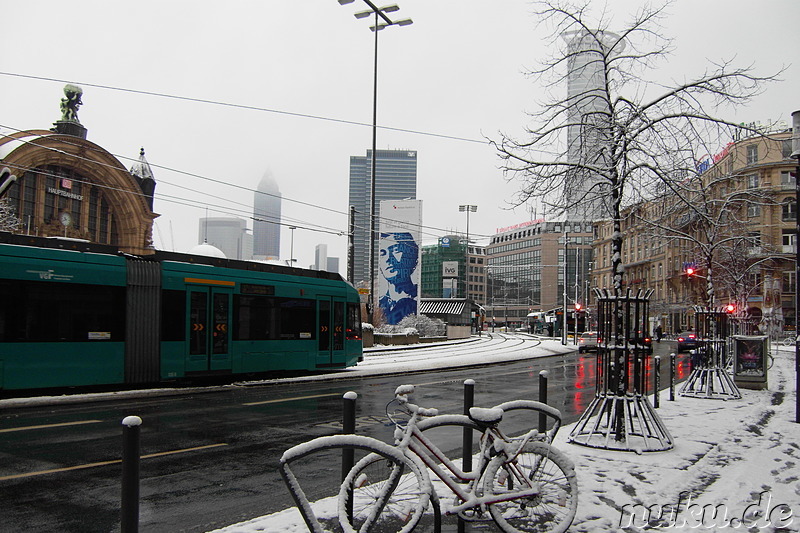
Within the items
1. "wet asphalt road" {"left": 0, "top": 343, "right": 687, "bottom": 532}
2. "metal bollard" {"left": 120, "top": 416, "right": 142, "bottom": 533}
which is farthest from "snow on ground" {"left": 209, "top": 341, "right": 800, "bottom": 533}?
"metal bollard" {"left": 120, "top": 416, "right": 142, "bottom": 533}

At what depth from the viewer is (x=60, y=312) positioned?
1338cm

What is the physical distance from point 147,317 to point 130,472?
11996 millimetres

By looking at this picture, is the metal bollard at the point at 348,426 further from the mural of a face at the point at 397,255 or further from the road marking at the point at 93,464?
the mural of a face at the point at 397,255

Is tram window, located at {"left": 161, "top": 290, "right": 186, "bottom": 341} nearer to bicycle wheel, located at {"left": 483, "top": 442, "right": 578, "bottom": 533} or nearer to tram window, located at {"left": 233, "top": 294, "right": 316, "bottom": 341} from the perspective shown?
tram window, located at {"left": 233, "top": 294, "right": 316, "bottom": 341}

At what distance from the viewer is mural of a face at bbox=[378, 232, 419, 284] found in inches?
1805

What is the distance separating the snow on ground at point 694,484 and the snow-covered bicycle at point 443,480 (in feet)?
1.55

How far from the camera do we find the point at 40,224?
137 feet

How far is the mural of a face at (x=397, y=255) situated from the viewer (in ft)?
150

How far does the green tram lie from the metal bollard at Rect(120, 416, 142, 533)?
10810 millimetres

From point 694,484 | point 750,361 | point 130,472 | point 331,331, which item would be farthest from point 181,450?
point 750,361

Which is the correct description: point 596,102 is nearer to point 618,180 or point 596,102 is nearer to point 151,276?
point 618,180

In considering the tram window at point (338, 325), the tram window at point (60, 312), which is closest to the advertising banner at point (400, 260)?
the tram window at point (338, 325)

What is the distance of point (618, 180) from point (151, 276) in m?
11.3

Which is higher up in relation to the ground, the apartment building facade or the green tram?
the apartment building facade
